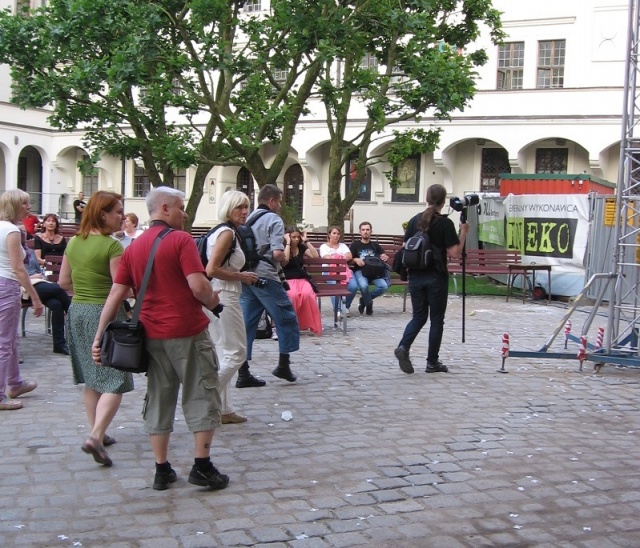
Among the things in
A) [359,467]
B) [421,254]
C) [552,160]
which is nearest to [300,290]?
[421,254]

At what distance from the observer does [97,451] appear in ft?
19.6

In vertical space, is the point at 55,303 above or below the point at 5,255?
below

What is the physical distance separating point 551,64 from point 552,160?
3.48 m

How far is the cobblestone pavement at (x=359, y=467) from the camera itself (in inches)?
195

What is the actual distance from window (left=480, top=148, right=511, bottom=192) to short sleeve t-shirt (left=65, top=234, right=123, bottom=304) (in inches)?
1167

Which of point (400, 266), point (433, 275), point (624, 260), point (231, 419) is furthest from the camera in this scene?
point (624, 260)

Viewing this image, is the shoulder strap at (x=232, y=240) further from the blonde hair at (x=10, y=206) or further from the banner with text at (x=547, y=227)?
the banner with text at (x=547, y=227)

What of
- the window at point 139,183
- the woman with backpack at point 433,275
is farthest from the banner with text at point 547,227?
the window at point 139,183

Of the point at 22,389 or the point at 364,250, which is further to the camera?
the point at 364,250

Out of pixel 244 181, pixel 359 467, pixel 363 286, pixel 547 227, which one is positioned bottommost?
pixel 359 467

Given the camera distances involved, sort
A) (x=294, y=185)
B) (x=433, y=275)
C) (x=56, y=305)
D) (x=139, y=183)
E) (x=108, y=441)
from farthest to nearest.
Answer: (x=139, y=183), (x=294, y=185), (x=56, y=305), (x=433, y=275), (x=108, y=441)

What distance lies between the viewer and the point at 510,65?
3356 cm

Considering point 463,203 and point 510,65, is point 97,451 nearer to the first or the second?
point 463,203

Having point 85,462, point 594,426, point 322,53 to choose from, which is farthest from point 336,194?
point 85,462
